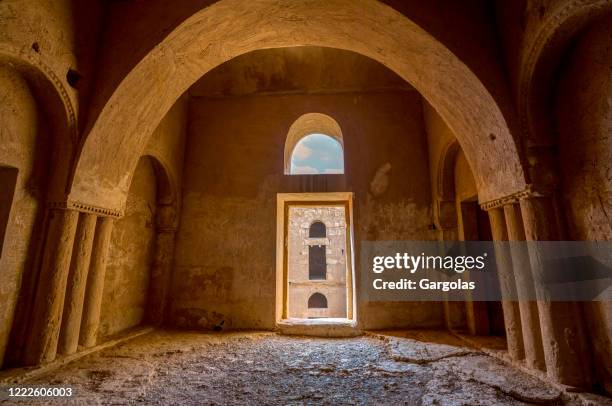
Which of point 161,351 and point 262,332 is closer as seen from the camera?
point 161,351

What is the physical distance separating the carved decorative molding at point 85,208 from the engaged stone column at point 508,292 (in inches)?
182

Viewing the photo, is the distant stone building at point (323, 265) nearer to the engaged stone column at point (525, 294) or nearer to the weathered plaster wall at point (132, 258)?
the weathered plaster wall at point (132, 258)

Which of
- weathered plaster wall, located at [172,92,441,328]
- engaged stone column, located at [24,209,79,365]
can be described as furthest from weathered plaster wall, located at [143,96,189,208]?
engaged stone column, located at [24,209,79,365]

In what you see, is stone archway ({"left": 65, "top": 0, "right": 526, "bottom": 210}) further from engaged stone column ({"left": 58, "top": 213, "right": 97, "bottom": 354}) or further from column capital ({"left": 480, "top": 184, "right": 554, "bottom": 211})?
engaged stone column ({"left": 58, "top": 213, "right": 97, "bottom": 354})

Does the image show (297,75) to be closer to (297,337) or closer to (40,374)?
(297,337)

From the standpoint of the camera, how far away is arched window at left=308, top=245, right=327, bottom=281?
49.4 feet

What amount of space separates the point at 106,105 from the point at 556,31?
4.33m

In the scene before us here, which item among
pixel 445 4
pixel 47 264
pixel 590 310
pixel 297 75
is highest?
pixel 297 75

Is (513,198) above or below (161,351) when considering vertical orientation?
above

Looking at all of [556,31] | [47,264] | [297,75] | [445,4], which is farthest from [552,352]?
[297,75]

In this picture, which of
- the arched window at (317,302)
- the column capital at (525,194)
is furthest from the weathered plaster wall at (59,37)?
the arched window at (317,302)

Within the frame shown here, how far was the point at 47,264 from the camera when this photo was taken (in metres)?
3.07

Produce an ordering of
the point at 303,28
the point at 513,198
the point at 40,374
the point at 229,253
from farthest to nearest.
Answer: the point at 229,253, the point at 303,28, the point at 513,198, the point at 40,374

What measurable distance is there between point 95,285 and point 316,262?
12196 millimetres
